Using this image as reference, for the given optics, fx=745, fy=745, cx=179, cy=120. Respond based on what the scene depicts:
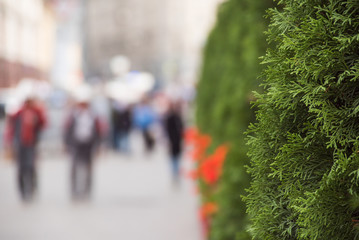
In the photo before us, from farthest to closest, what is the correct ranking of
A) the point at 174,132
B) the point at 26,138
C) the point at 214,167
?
the point at 174,132 → the point at 26,138 → the point at 214,167

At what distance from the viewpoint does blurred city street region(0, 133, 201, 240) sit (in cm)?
1009

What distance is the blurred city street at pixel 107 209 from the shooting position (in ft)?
33.1

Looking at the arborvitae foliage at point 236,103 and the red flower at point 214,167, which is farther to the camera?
the red flower at point 214,167

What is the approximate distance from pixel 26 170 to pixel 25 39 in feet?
89.1

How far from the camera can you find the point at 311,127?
2.24 meters

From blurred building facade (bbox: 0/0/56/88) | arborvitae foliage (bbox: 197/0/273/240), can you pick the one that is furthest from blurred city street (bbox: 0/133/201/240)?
blurred building facade (bbox: 0/0/56/88)

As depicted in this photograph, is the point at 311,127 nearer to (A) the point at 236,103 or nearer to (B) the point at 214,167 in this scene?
(A) the point at 236,103

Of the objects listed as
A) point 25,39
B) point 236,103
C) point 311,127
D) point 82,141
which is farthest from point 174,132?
point 25,39

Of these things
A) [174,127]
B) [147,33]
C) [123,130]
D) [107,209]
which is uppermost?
[147,33]

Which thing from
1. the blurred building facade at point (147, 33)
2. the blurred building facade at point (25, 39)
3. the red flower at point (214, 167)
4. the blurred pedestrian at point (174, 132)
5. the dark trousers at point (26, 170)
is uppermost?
the blurred building facade at point (147, 33)

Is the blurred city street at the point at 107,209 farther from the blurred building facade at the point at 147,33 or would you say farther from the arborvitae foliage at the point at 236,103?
the blurred building facade at the point at 147,33

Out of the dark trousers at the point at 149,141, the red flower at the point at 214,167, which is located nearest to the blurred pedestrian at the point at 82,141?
the red flower at the point at 214,167

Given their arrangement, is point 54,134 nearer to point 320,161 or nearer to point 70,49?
point 320,161

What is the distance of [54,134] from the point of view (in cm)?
2430
